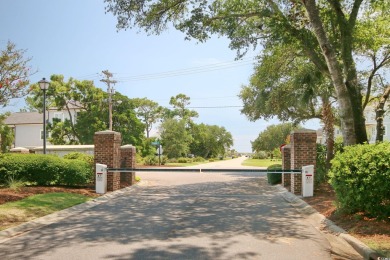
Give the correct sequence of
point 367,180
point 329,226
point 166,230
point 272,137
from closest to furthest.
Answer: point 367,180 → point 166,230 → point 329,226 → point 272,137

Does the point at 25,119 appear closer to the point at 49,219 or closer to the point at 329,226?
the point at 49,219

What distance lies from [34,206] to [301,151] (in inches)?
365

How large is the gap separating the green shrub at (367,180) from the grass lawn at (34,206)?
299 inches

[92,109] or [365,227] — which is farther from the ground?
[92,109]

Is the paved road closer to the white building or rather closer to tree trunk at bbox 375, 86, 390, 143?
tree trunk at bbox 375, 86, 390, 143

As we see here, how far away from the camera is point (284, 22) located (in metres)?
14.4

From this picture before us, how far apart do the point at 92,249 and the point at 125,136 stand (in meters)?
40.5

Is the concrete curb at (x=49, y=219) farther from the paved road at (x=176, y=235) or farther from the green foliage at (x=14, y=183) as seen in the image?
the green foliage at (x=14, y=183)

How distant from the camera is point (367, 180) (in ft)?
25.9

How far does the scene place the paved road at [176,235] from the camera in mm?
6328

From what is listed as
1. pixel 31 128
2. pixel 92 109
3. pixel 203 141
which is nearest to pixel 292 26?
pixel 92 109

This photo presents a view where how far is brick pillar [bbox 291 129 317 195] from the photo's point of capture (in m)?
13.9

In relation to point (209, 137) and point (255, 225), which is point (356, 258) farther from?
point (209, 137)

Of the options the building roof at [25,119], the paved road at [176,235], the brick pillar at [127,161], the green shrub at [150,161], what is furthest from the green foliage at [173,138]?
the paved road at [176,235]
